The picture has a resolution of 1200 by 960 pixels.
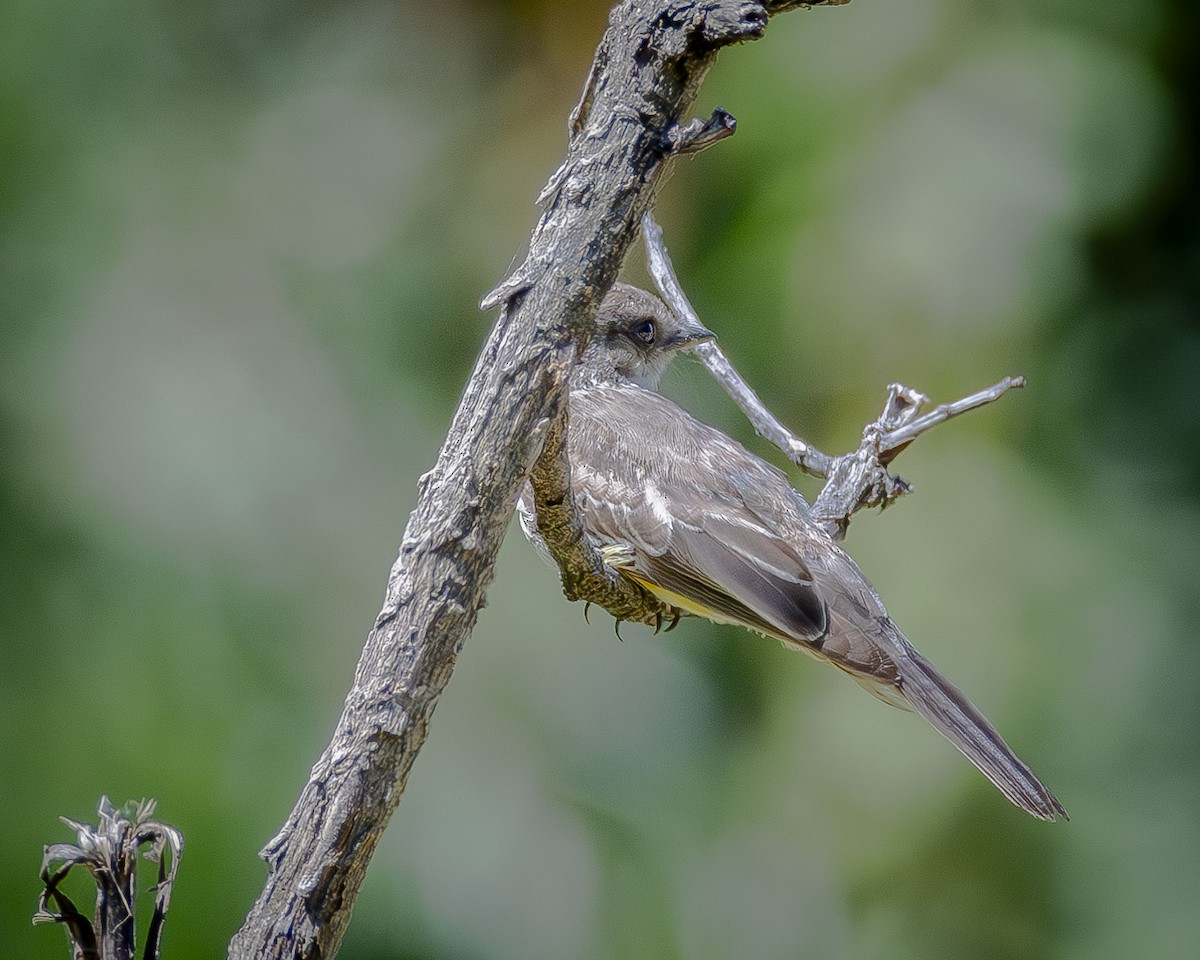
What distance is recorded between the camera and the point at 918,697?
2998mm

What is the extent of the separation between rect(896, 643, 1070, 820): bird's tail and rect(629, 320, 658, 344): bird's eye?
1280 millimetres

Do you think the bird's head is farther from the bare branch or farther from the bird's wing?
the bare branch

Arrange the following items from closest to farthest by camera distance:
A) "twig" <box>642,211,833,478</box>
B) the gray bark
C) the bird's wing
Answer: the gray bark < the bird's wing < "twig" <box>642,211,833,478</box>

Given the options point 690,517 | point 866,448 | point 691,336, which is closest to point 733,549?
point 690,517

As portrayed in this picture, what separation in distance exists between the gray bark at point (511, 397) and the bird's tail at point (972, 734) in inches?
59.1

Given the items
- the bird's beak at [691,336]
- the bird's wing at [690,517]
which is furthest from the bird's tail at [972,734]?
the bird's beak at [691,336]

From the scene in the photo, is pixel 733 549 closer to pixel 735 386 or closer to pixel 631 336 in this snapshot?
pixel 735 386

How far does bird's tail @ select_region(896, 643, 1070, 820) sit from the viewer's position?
9.22ft

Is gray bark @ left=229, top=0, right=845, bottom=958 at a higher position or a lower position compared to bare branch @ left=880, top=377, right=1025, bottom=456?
lower

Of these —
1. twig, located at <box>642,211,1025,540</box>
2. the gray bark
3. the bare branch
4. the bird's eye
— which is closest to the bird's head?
the bird's eye

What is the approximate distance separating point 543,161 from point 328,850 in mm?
3740

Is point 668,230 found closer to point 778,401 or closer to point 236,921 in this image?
point 778,401

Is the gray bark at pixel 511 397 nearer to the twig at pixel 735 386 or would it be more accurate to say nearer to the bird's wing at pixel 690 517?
the bird's wing at pixel 690 517

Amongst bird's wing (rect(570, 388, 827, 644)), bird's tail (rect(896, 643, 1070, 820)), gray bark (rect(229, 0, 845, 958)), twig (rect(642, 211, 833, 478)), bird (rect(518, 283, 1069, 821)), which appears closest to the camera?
gray bark (rect(229, 0, 845, 958))
